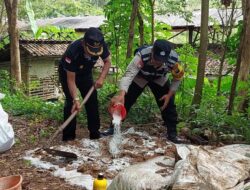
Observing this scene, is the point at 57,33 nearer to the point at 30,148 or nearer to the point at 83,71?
the point at 83,71

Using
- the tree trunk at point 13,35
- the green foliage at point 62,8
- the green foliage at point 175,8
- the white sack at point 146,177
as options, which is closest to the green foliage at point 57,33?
the tree trunk at point 13,35

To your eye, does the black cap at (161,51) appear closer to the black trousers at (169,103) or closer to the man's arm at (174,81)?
the man's arm at (174,81)

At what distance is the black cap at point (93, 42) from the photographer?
4.64m

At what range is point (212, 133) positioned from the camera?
199 inches

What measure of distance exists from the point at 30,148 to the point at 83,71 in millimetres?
1212

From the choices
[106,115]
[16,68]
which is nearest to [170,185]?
[106,115]

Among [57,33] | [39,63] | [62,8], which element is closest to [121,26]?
[39,63]

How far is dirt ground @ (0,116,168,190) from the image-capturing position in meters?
3.89

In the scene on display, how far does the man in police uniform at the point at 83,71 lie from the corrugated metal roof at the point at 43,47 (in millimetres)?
9957

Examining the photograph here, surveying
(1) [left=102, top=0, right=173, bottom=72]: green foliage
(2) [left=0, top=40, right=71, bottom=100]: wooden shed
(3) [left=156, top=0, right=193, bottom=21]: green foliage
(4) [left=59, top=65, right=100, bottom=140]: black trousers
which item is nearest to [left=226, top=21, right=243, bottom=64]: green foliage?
(3) [left=156, top=0, right=193, bottom=21]: green foliage

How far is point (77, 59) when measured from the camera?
4.92 metres

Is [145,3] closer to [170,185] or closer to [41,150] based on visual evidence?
[41,150]

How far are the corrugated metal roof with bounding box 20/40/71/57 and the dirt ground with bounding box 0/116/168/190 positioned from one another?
833 centimetres

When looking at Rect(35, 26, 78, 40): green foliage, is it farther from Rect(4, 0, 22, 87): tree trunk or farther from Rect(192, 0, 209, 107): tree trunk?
Rect(192, 0, 209, 107): tree trunk
